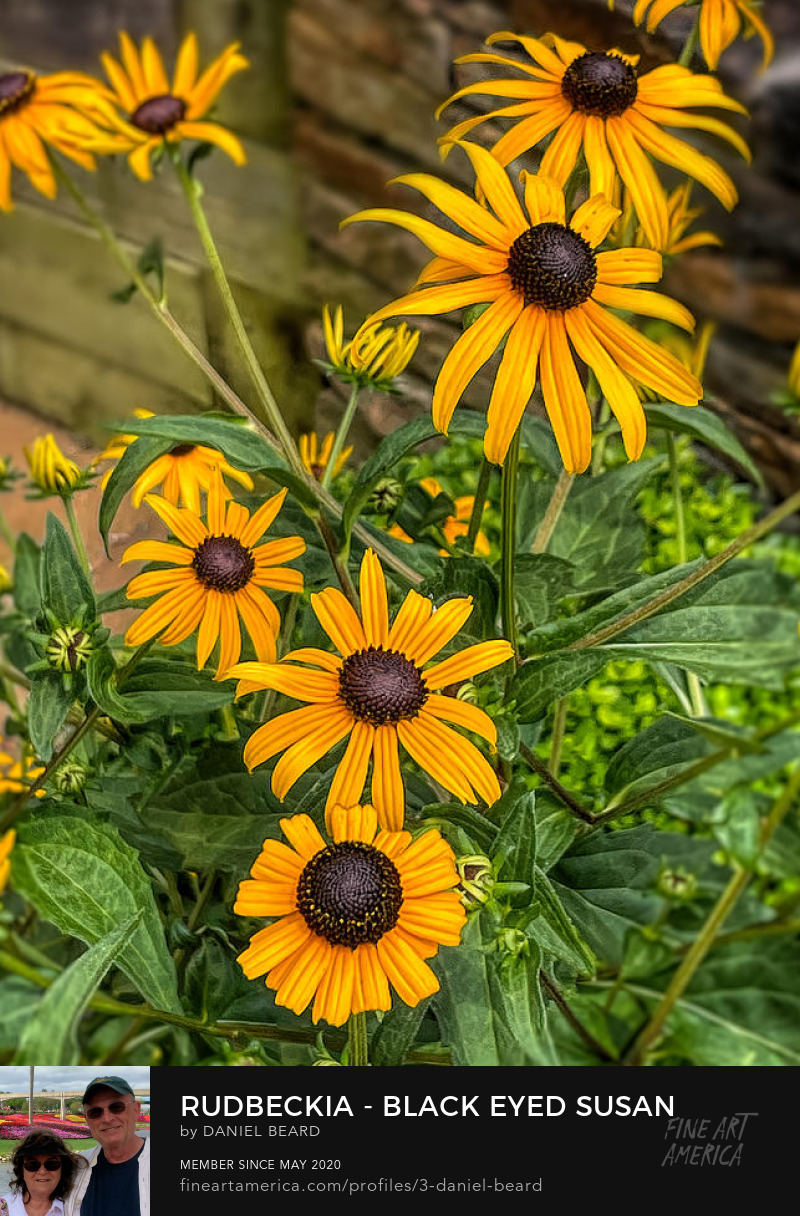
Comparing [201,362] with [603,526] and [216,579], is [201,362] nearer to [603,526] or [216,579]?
[216,579]

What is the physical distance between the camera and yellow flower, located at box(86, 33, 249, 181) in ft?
1.19

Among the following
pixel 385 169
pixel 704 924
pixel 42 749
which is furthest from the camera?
pixel 385 169

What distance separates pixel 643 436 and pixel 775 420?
25.7 inches

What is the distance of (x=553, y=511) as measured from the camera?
435 millimetres

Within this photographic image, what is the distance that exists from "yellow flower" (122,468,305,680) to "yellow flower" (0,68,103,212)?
0.12 meters

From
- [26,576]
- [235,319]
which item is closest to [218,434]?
[235,319]

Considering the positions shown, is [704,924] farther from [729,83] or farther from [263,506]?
[729,83]

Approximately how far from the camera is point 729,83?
46 cm

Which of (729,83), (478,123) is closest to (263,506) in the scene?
(478,123)

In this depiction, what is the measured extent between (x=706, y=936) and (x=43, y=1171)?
0.19 meters

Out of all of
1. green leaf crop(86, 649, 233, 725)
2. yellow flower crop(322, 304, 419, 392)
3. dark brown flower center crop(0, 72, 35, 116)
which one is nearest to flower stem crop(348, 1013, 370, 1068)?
green leaf crop(86, 649, 233, 725)

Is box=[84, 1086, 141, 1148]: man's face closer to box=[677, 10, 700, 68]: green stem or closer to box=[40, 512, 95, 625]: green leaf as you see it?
box=[40, 512, 95, 625]: green leaf

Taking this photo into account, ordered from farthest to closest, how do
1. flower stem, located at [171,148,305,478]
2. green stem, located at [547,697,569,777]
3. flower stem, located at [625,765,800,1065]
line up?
1. green stem, located at [547,697,569,777]
2. flower stem, located at [171,148,305,478]
3. flower stem, located at [625,765,800,1065]

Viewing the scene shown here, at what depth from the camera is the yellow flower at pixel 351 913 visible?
0.31 meters
